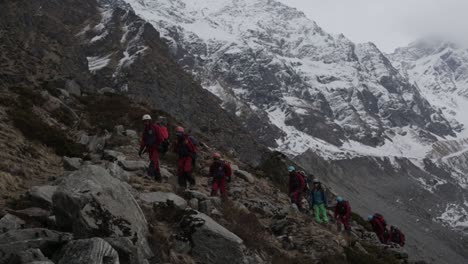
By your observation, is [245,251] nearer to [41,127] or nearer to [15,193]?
[15,193]

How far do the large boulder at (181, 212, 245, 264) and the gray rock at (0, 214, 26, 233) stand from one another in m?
3.47

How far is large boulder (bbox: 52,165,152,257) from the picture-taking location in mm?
7992

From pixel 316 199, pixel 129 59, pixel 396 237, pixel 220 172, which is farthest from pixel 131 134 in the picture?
pixel 129 59

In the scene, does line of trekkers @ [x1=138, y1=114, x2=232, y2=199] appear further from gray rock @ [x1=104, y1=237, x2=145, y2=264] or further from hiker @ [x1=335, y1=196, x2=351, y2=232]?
gray rock @ [x1=104, y1=237, x2=145, y2=264]

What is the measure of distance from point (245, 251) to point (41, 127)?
38.2 ft

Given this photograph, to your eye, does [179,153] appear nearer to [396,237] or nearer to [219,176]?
[219,176]

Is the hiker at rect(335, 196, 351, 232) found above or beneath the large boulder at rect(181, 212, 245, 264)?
beneath

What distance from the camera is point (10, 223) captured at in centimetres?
816

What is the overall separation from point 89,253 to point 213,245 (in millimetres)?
3818

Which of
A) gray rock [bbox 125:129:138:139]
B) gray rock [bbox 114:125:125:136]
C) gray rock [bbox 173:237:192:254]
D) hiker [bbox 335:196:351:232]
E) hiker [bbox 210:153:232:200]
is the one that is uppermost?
gray rock [bbox 173:237:192:254]

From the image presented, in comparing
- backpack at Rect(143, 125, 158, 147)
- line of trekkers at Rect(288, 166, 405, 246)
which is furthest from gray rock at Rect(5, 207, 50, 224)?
line of trekkers at Rect(288, 166, 405, 246)

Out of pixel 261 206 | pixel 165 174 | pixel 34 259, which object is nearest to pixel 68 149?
pixel 165 174

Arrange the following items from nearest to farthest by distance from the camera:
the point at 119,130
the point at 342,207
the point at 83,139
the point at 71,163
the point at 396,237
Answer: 1. the point at 71,163
2. the point at 83,139
3. the point at 342,207
4. the point at 119,130
5. the point at 396,237

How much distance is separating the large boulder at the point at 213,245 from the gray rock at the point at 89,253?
3.15 metres
